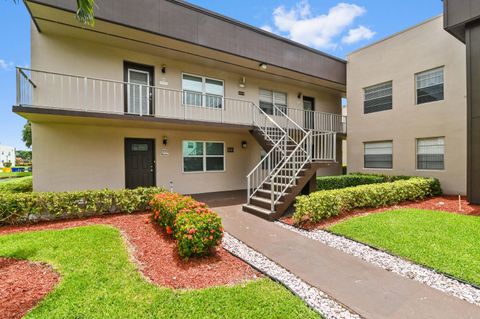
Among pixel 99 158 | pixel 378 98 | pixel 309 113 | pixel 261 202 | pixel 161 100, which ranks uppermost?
pixel 378 98

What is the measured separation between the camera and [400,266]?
4.05 m

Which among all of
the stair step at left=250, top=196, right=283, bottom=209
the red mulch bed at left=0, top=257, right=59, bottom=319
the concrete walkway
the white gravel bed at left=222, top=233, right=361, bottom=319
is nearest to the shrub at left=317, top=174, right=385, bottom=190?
the stair step at left=250, top=196, right=283, bottom=209

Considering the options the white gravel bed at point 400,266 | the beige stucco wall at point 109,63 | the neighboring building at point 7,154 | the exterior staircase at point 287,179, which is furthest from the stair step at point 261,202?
the neighboring building at point 7,154

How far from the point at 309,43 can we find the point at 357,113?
4475mm

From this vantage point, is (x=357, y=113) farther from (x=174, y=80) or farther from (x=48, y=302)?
(x=48, y=302)

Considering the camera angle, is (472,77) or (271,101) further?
(271,101)

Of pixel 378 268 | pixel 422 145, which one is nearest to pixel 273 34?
pixel 422 145

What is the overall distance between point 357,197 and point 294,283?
4513 millimetres

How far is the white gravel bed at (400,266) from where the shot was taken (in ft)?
10.8

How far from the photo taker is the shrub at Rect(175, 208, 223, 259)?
4039 millimetres

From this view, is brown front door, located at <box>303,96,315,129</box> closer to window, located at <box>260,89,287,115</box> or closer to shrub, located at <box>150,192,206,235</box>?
window, located at <box>260,89,287,115</box>

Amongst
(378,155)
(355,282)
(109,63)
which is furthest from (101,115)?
(378,155)

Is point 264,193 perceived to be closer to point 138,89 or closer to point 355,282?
point 355,282

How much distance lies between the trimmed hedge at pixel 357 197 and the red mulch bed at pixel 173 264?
2.57m
